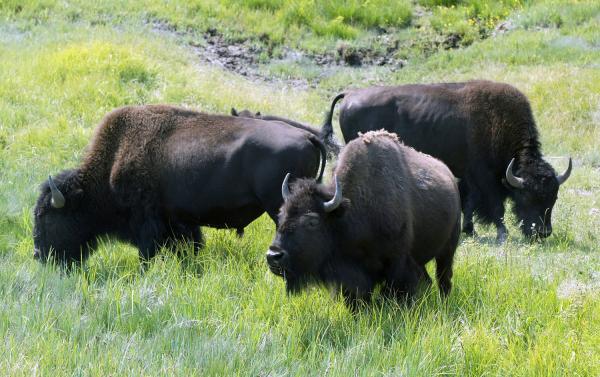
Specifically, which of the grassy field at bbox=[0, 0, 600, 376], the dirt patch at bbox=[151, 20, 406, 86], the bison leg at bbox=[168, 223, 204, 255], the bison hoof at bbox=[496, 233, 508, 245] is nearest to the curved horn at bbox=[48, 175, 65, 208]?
the grassy field at bbox=[0, 0, 600, 376]

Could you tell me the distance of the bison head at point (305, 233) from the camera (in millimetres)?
5367

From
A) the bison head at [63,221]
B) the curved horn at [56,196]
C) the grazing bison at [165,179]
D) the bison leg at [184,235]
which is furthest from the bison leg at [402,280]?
the curved horn at [56,196]

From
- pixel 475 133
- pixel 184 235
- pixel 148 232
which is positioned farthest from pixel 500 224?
pixel 148 232

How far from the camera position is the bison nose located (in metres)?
5.24

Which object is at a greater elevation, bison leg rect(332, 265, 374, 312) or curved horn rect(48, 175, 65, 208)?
bison leg rect(332, 265, 374, 312)

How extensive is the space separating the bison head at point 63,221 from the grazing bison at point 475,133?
3.63 metres

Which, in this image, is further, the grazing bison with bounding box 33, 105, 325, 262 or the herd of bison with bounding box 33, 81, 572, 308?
the grazing bison with bounding box 33, 105, 325, 262

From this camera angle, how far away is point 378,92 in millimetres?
10359

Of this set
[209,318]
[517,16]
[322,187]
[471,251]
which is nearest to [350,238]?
[322,187]

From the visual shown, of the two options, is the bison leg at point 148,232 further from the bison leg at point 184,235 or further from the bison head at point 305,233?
the bison head at point 305,233

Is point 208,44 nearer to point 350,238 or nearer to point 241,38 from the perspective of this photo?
point 241,38

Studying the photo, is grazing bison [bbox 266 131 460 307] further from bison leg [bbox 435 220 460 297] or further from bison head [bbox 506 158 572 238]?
bison head [bbox 506 158 572 238]

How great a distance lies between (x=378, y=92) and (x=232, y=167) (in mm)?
3868

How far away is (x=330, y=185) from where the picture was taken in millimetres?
5727
